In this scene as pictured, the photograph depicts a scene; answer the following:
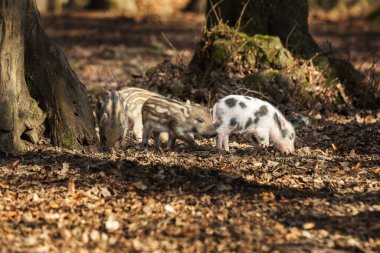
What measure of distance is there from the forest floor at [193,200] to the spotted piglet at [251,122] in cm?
22

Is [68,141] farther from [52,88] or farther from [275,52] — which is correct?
[275,52]

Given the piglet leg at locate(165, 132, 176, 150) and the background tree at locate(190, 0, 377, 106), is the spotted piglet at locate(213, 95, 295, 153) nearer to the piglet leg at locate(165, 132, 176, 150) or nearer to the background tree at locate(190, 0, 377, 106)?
the piglet leg at locate(165, 132, 176, 150)

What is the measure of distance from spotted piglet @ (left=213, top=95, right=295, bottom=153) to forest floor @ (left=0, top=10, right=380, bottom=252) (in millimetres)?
219

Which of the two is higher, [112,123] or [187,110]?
[187,110]

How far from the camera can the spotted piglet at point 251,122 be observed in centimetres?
962

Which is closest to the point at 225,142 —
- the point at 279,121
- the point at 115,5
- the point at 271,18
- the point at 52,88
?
the point at 279,121

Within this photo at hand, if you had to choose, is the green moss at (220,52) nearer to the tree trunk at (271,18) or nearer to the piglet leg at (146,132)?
the tree trunk at (271,18)

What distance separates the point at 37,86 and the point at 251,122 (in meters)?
2.87

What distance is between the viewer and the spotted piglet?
9617mm

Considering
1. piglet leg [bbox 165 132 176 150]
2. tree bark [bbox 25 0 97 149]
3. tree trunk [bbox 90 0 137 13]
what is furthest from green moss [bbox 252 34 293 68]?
tree trunk [bbox 90 0 137 13]

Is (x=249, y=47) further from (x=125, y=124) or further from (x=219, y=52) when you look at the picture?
(x=125, y=124)

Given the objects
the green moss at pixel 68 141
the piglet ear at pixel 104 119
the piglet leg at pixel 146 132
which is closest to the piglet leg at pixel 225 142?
the piglet leg at pixel 146 132

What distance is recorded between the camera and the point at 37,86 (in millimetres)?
8695

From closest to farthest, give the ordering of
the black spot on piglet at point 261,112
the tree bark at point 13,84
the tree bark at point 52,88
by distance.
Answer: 1. the tree bark at point 13,84
2. the tree bark at point 52,88
3. the black spot on piglet at point 261,112
